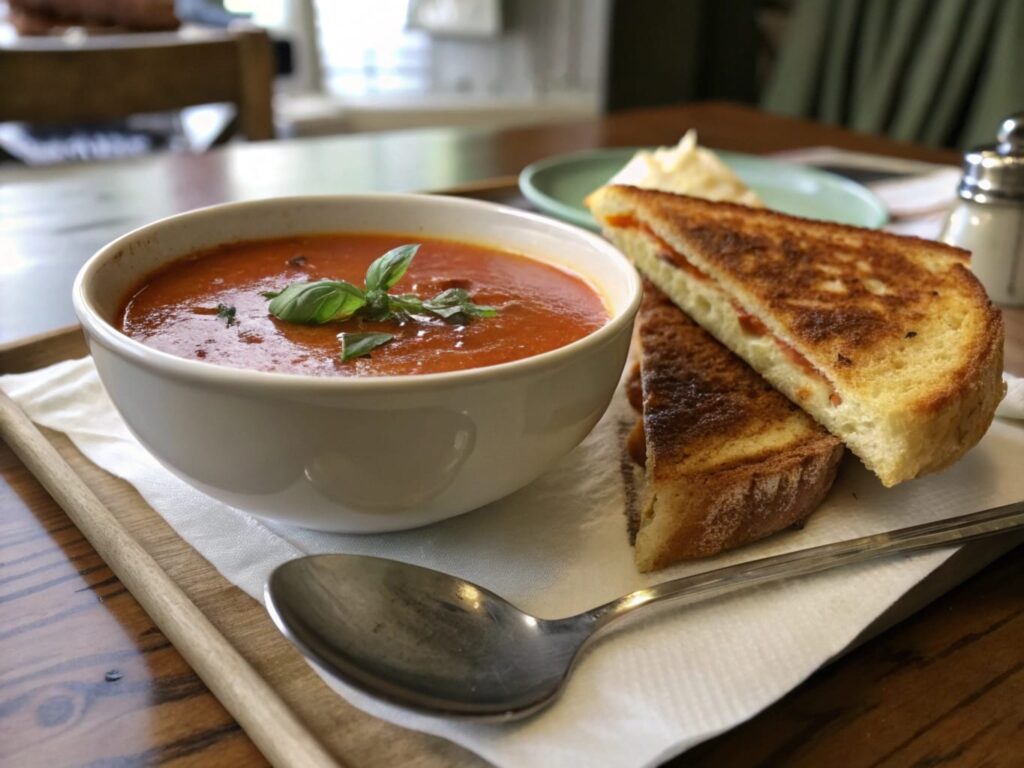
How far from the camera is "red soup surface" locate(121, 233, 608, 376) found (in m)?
0.99

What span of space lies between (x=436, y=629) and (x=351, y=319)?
39 centimetres

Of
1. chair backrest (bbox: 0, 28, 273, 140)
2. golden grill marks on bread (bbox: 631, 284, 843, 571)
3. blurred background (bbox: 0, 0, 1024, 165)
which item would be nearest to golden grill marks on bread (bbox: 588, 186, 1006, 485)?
golden grill marks on bread (bbox: 631, 284, 843, 571)

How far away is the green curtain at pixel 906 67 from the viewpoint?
4.79 meters

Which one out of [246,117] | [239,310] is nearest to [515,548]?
[239,310]

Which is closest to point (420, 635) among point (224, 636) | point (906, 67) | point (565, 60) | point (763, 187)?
point (224, 636)

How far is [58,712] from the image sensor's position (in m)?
0.79

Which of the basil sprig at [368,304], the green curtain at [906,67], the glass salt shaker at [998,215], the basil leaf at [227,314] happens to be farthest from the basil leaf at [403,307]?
the green curtain at [906,67]

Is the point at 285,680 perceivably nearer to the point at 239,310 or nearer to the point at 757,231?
the point at 239,310

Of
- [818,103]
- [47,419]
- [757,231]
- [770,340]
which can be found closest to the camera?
[47,419]

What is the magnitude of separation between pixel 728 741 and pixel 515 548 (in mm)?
301

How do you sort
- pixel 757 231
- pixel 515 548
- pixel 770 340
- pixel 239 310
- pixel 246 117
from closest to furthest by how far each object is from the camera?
pixel 515 548 < pixel 239 310 < pixel 770 340 < pixel 757 231 < pixel 246 117

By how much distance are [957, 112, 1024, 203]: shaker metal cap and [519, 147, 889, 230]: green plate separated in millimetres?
235

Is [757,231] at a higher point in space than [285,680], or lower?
higher

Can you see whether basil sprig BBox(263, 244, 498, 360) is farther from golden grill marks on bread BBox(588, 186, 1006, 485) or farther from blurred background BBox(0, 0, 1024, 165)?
blurred background BBox(0, 0, 1024, 165)
